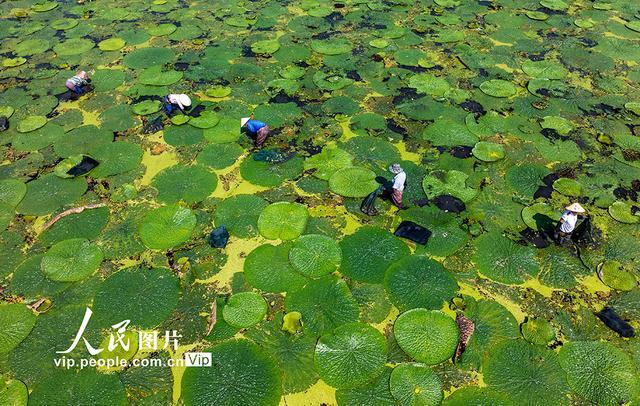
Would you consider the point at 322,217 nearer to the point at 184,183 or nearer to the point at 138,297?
the point at 184,183

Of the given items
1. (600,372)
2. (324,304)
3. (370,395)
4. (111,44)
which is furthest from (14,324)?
(111,44)

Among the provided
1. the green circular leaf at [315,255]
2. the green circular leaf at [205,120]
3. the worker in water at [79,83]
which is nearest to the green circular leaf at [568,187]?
the green circular leaf at [315,255]

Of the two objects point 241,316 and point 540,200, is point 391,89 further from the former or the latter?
point 241,316

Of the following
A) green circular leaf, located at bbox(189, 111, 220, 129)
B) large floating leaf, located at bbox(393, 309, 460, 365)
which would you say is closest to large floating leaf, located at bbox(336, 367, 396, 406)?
large floating leaf, located at bbox(393, 309, 460, 365)

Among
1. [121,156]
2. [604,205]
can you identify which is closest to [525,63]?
[604,205]

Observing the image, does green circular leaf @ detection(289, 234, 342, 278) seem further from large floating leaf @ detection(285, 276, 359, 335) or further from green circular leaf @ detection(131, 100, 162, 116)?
green circular leaf @ detection(131, 100, 162, 116)

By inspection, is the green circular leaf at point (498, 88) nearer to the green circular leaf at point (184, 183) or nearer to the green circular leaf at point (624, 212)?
the green circular leaf at point (624, 212)
